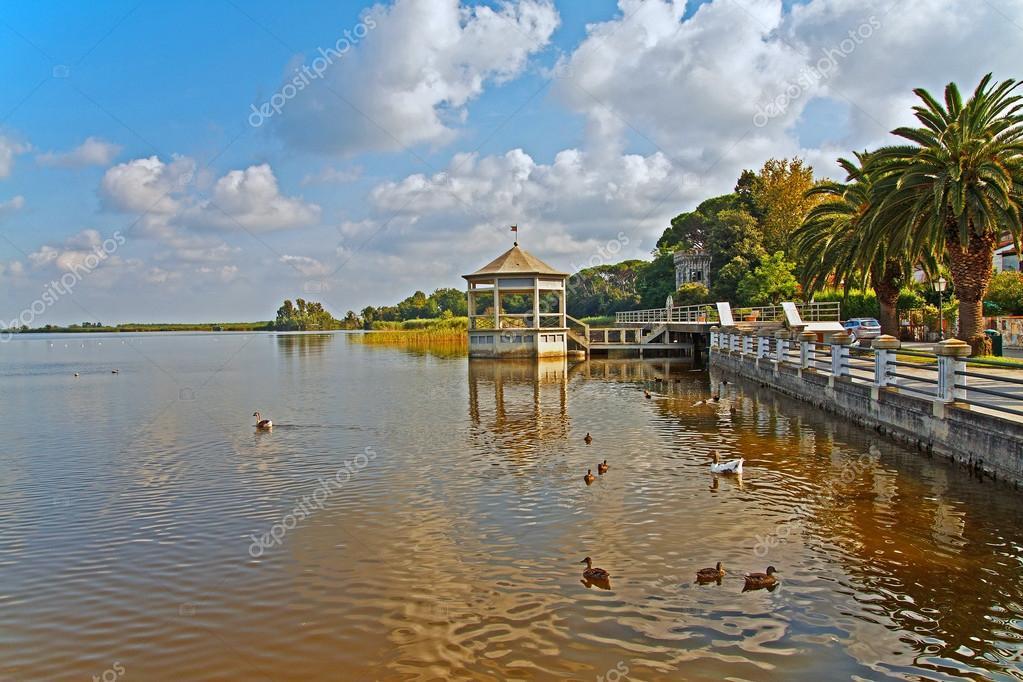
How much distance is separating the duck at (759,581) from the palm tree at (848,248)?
71.3 ft

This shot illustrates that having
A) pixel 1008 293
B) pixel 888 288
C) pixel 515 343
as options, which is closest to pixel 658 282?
pixel 515 343

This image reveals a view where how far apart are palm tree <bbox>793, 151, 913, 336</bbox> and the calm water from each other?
1312 centimetres

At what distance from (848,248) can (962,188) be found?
10.3m

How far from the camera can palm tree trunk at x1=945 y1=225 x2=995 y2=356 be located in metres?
22.0

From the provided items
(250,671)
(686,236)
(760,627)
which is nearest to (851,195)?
(760,627)

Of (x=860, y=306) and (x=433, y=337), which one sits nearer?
(x=860, y=306)

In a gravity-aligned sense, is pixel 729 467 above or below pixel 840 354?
below

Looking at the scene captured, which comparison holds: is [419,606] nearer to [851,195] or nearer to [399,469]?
[399,469]

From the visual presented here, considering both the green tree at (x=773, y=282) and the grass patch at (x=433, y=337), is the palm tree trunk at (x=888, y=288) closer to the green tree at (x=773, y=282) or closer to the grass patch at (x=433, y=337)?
the green tree at (x=773, y=282)

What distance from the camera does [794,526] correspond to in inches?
414

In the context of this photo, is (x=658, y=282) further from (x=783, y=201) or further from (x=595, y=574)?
(x=595, y=574)

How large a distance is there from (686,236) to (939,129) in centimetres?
7989

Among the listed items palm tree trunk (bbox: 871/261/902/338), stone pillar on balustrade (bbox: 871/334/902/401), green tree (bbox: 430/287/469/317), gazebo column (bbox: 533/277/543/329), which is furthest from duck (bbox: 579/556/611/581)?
green tree (bbox: 430/287/469/317)

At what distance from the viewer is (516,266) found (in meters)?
52.9
